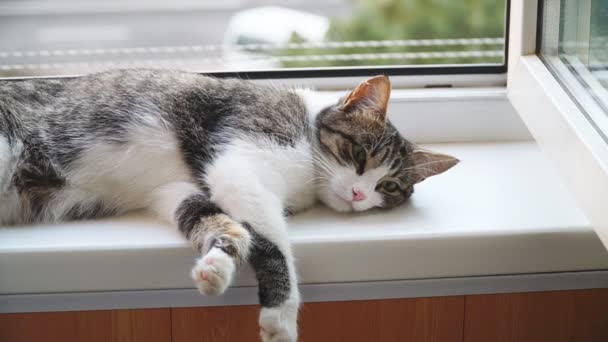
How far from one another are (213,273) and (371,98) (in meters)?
0.47

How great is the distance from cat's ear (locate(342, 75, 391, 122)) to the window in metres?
0.28

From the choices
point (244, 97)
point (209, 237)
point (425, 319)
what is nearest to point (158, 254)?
point (209, 237)

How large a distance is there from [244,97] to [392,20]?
2.41 feet

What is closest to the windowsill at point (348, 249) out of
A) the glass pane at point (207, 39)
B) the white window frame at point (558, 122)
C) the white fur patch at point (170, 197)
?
the white fur patch at point (170, 197)

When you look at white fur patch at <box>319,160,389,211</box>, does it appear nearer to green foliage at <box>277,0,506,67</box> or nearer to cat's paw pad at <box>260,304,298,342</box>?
cat's paw pad at <box>260,304,298,342</box>

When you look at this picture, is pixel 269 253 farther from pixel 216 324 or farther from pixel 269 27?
pixel 269 27

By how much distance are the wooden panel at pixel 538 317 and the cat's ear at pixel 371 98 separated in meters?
0.37

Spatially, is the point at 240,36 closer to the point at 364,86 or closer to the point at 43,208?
the point at 364,86

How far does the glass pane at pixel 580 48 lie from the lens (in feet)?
3.63

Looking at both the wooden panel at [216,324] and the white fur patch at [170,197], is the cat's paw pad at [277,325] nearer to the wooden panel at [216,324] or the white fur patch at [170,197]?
Result: the wooden panel at [216,324]

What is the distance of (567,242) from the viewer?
1184 millimetres

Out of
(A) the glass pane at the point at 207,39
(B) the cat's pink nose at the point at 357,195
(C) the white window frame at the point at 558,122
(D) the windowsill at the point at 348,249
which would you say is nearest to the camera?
(C) the white window frame at the point at 558,122

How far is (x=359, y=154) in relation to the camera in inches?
51.1

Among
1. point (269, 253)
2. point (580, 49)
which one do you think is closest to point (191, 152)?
point (269, 253)
